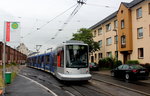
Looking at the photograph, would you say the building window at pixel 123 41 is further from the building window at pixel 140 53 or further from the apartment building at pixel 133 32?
the building window at pixel 140 53

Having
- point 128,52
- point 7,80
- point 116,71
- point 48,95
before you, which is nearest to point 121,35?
point 128,52

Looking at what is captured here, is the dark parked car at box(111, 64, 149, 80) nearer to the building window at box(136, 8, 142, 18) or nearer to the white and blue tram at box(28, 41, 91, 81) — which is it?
the white and blue tram at box(28, 41, 91, 81)

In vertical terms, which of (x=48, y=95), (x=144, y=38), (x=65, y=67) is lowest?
(x=48, y=95)

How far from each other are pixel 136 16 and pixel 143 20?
1838 mm

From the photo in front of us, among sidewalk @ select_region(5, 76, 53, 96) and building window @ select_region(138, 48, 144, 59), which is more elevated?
building window @ select_region(138, 48, 144, 59)

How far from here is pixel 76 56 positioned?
1377 centimetres

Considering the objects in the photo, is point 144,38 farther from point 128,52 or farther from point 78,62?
point 78,62

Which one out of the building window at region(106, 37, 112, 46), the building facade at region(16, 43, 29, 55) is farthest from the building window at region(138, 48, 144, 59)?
the building facade at region(16, 43, 29, 55)

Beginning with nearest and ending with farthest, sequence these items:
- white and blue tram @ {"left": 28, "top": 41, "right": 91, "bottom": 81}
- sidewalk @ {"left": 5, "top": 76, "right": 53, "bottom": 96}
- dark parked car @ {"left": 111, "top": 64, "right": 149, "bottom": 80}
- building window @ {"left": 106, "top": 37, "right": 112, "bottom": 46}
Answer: sidewalk @ {"left": 5, "top": 76, "right": 53, "bottom": 96}, white and blue tram @ {"left": 28, "top": 41, "right": 91, "bottom": 81}, dark parked car @ {"left": 111, "top": 64, "right": 149, "bottom": 80}, building window @ {"left": 106, "top": 37, "right": 112, "bottom": 46}

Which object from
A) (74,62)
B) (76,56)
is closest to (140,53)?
(76,56)

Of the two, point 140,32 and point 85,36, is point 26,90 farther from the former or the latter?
point 85,36

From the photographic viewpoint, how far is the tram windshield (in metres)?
13.6

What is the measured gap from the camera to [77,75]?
13422 mm

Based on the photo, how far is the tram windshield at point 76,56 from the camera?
13607 mm
